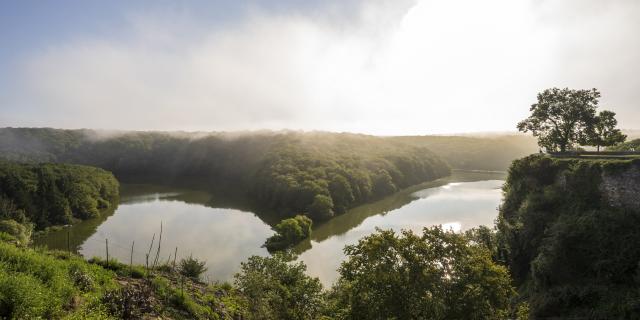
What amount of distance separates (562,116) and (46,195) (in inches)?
3932

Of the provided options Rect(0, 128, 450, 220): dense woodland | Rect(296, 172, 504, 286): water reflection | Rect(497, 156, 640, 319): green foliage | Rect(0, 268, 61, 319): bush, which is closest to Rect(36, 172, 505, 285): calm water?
Rect(296, 172, 504, 286): water reflection

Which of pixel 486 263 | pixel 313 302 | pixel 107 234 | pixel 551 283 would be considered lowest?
pixel 107 234

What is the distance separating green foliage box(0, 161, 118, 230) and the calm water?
4.36 m

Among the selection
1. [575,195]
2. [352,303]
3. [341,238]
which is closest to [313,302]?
[352,303]

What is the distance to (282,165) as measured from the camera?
107250mm

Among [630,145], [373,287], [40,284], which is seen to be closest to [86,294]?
[40,284]

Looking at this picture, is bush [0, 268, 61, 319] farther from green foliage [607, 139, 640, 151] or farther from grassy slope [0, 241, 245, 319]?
green foliage [607, 139, 640, 151]

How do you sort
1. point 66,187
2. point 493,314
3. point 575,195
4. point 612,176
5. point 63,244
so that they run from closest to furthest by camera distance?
point 493,314 → point 612,176 → point 575,195 → point 63,244 → point 66,187

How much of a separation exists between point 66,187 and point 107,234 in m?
25.0

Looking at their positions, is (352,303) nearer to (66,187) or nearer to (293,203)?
(293,203)

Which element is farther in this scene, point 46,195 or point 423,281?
point 46,195

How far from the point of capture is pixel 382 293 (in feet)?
54.8

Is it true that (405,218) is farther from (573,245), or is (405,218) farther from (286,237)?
(573,245)

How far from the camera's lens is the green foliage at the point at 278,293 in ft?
63.2
